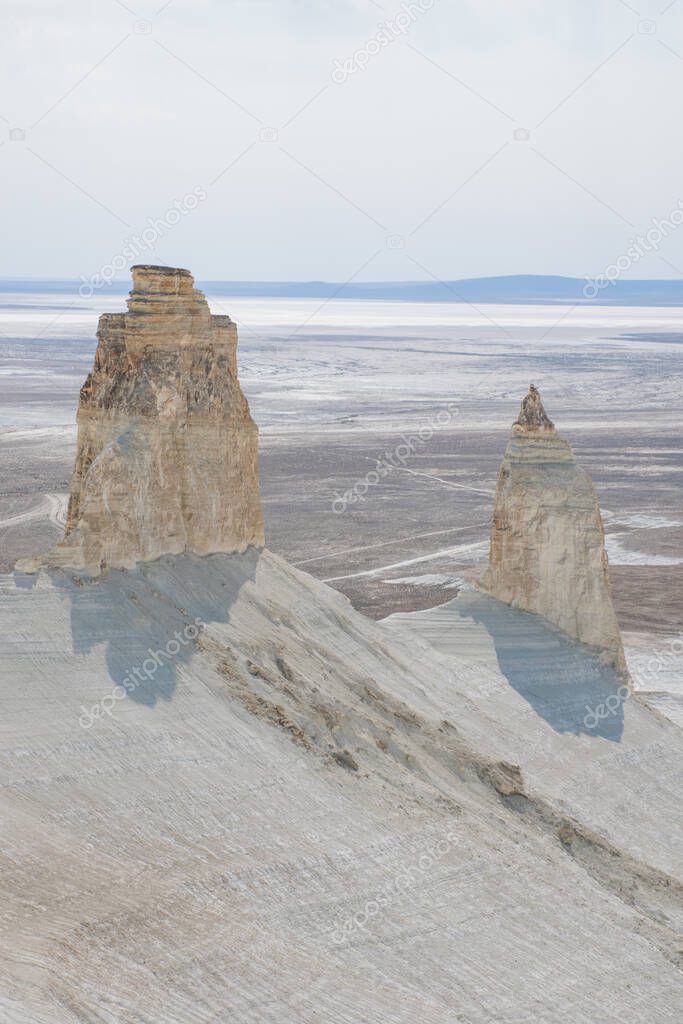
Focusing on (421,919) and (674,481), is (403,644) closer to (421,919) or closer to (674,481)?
(421,919)

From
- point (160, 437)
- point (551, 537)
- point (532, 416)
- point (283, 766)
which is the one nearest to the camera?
point (283, 766)

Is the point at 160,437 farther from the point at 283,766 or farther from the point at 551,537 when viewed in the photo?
the point at 551,537

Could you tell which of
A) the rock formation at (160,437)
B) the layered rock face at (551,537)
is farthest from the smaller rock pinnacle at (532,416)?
the rock formation at (160,437)

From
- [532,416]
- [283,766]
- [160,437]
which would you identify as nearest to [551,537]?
[532,416]

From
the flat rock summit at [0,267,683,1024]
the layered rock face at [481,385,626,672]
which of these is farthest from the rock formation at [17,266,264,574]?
the layered rock face at [481,385,626,672]

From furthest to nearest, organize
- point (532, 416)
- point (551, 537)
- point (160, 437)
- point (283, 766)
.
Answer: point (532, 416)
point (551, 537)
point (160, 437)
point (283, 766)

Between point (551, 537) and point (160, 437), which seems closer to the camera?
point (160, 437)

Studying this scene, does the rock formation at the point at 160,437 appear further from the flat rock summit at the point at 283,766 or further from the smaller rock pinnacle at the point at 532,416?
the smaller rock pinnacle at the point at 532,416

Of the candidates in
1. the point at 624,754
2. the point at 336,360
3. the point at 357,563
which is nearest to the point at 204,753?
the point at 624,754
